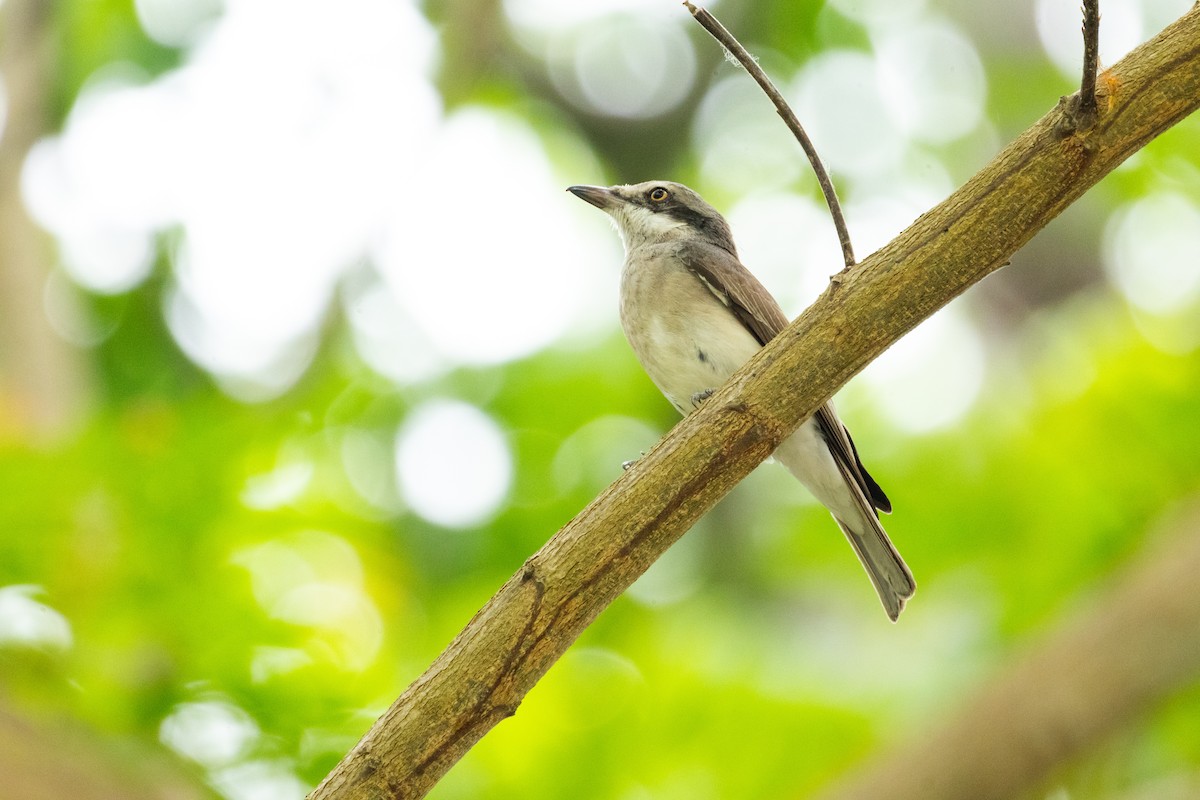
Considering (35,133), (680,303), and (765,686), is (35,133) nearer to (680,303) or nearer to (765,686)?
(680,303)

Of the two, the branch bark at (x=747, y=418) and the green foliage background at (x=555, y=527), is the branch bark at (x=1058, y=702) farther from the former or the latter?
the branch bark at (x=747, y=418)

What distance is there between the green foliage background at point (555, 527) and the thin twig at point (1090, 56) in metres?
2.54

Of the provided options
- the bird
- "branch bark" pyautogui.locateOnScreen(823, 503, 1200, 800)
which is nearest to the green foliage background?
"branch bark" pyautogui.locateOnScreen(823, 503, 1200, 800)

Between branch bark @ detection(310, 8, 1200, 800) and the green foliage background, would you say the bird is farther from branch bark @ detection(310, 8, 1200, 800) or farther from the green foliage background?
branch bark @ detection(310, 8, 1200, 800)

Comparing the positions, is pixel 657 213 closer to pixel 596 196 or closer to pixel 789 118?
pixel 596 196

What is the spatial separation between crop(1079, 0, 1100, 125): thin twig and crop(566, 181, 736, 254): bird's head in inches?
123

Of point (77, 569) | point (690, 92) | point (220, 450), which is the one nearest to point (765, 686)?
point (220, 450)

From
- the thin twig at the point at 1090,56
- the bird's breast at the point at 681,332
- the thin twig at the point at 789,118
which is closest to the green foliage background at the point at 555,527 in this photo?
the bird's breast at the point at 681,332

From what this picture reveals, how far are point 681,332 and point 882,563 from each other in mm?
1235

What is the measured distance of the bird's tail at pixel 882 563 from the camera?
477 cm

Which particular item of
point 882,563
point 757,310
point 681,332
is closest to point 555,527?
point 681,332

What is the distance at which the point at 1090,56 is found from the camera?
2676 mm

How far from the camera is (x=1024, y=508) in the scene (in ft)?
21.1

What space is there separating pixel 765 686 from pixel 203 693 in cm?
251
